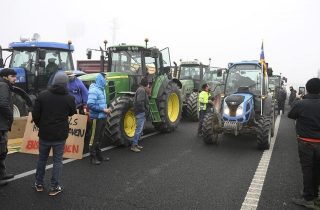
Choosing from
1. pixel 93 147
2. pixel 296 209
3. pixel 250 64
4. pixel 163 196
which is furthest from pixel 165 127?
pixel 296 209

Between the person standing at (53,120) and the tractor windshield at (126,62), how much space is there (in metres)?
4.87

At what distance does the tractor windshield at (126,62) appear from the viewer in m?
9.87

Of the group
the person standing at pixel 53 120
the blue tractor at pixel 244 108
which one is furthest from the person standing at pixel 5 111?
the blue tractor at pixel 244 108

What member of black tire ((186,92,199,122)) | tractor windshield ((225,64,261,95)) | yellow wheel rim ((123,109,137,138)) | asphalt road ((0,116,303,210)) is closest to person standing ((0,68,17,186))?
asphalt road ((0,116,303,210))

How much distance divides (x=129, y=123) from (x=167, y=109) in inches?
76.3

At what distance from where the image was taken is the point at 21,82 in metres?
10.2

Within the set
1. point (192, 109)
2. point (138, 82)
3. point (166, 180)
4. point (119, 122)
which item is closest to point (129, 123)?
point (119, 122)

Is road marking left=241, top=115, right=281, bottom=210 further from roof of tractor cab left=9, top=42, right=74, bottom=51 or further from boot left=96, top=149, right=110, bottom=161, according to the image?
roof of tractor cab left=9, top=42, right=74, bottom=51

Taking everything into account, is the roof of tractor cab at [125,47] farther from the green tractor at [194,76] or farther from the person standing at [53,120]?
the person standing at [53,120]

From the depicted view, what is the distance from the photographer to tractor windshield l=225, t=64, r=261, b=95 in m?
9.60

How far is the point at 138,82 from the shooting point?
9.70 meters

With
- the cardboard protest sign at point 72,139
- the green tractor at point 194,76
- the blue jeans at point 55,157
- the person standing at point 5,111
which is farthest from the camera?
the green tractor at point 194,76

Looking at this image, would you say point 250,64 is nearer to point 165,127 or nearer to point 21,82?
point 165,127

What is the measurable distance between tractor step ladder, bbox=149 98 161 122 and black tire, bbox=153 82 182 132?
0.11 meters
